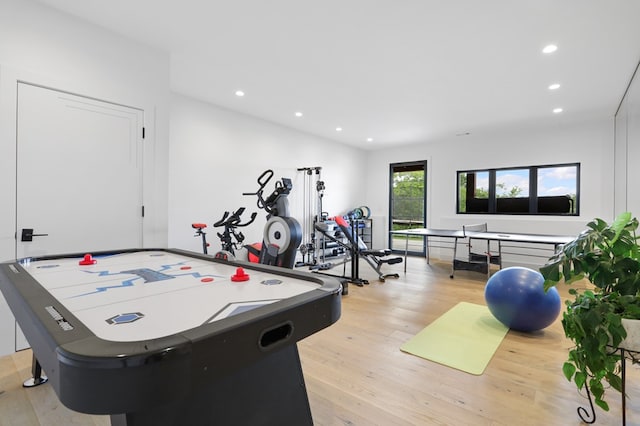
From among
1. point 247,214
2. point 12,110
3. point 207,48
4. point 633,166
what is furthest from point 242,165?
point 633,166

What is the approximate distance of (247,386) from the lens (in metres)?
1.19

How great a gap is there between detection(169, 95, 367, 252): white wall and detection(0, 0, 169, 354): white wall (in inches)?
49.2

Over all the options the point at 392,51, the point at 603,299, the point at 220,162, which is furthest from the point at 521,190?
the point at 220,162

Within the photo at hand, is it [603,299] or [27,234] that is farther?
[27,234]

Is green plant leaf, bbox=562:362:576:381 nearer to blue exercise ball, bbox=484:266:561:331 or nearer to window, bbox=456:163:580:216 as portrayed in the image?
blue exercise ball, bbox=484:266:561:331

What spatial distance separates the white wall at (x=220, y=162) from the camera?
445cm

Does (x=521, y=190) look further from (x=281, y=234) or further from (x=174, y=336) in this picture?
(x=174, y=336)

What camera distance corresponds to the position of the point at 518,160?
6.19 m

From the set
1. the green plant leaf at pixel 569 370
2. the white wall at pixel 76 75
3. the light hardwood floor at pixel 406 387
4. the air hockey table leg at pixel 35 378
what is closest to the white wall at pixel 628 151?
the light hardwood floor at pixel 406 387

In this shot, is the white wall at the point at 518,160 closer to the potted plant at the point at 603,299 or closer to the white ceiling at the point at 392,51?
the white ceiling at the point at 392,51

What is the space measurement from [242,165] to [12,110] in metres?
3.11

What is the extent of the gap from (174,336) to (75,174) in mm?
2661

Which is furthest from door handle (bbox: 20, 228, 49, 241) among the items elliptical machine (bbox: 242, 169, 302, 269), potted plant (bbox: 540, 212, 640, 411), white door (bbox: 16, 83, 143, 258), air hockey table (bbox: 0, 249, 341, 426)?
potted plant (bbox: 540, 212, 640, 411)

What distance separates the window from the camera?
19.1 feet
